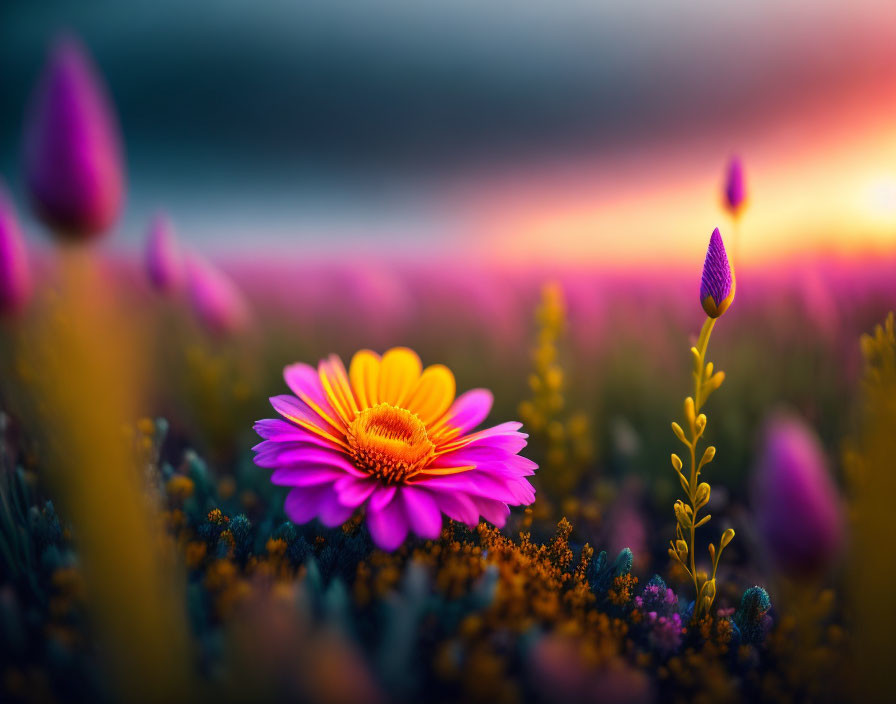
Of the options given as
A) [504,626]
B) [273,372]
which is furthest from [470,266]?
[504,626]

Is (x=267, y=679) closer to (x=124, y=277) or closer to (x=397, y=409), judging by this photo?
(x=397, y=409)

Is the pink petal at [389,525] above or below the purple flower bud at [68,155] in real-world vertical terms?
below

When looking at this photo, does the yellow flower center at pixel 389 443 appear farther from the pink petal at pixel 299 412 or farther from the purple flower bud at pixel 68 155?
the purple flower bud at pixel 68 155

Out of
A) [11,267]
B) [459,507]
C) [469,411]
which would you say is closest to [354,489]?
[459,507]

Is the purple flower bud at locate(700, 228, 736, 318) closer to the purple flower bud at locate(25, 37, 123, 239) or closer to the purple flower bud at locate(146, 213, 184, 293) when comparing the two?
the purple flower bud at locate(25, 37, 123, 239)

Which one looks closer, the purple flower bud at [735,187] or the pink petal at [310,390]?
the pink petal at [310,390]

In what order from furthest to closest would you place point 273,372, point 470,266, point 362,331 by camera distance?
point 470,266 → point 362,331 → point 273,372

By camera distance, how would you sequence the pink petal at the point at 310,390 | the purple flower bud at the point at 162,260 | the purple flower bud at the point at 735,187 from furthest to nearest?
the purple flower bud at the point at 162,260
the purple flower bud at the point at 735,187
the pink petal at the point at 310,390

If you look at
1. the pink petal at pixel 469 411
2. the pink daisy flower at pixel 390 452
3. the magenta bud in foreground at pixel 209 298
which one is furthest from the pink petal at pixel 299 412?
the magenta bud in foreground at pixel 209 298
